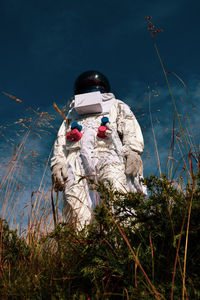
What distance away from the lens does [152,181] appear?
3.53ft

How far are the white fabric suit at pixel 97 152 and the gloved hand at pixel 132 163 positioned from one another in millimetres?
59

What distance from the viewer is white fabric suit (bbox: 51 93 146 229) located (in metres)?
2.87

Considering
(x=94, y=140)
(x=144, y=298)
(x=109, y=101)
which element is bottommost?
(x=144, y=298)

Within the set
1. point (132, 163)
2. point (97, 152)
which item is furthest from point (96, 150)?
point (132, 163)

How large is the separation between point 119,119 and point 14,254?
102 inches

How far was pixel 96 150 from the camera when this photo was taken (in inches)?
125

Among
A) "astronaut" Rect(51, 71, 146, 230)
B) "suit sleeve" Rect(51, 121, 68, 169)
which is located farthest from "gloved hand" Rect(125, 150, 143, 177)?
"suit sleeve" Rect(51, 121, 68, 169)

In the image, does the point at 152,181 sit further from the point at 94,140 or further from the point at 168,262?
the point at 94,140

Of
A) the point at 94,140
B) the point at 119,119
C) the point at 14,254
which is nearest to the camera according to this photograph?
the point at 14,254

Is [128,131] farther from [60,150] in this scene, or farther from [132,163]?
[60,150]

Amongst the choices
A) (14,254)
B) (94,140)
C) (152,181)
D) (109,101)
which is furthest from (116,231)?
(109,101)

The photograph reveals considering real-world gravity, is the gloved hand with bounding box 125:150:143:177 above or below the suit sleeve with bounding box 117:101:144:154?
below

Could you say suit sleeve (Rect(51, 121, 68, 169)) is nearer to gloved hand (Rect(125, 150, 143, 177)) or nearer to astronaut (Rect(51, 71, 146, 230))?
astronaut (Rect(51, 71, 146, 230))

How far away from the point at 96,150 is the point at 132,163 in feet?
1.66
